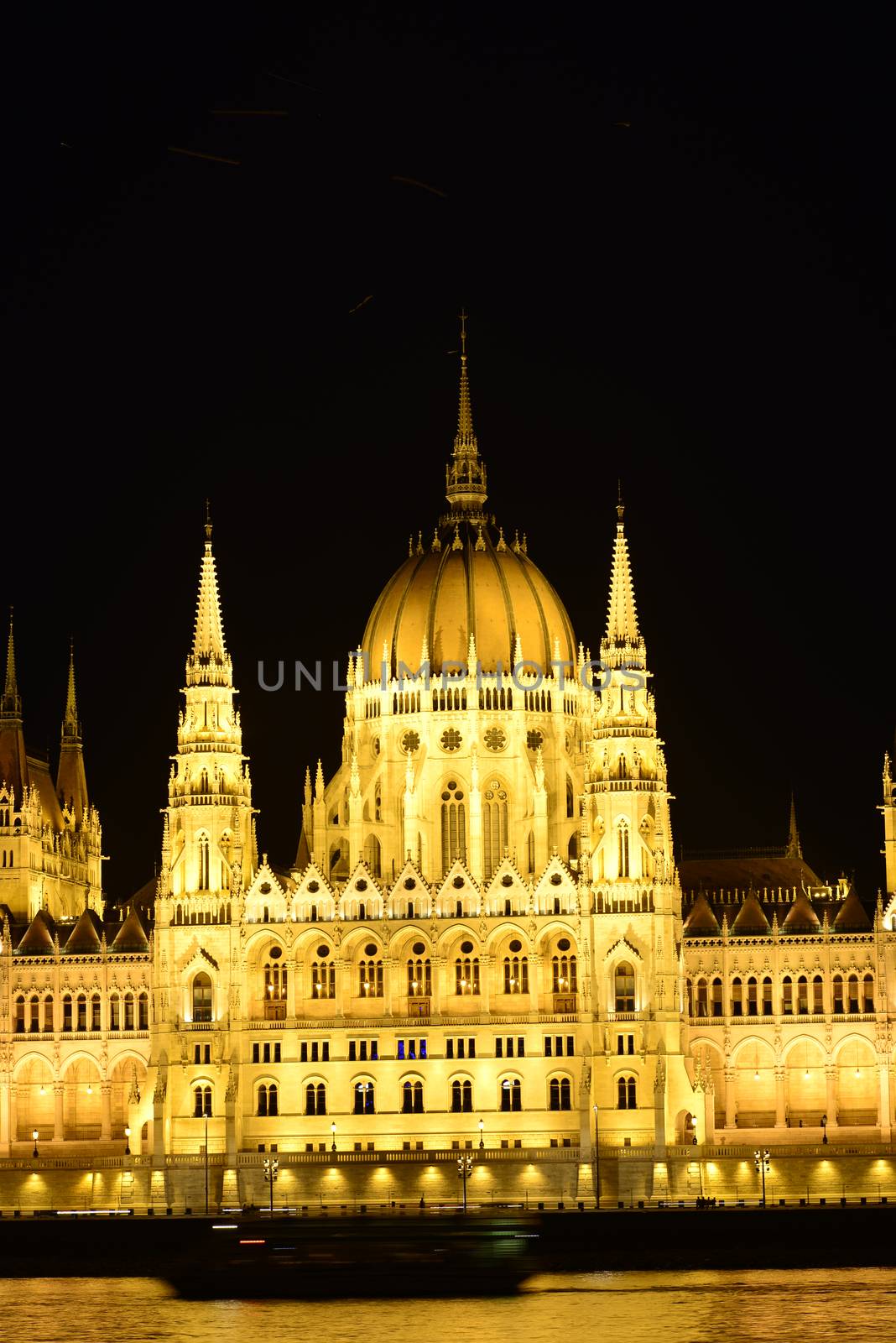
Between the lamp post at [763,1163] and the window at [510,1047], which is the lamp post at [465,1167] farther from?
the lamp post at [763,1163]

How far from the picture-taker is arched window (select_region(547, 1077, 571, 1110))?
198625 mm

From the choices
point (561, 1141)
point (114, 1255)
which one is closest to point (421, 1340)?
point (114, 1255)

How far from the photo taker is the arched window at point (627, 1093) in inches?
7781

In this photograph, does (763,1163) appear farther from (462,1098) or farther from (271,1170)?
(271,1170)

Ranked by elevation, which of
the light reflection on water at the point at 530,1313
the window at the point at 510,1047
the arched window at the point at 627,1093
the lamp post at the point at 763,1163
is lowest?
the light reflection on water at the point at 530,1313

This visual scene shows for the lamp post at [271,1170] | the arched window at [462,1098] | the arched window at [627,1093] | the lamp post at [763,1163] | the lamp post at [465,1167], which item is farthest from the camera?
the arched window at [462,1098]

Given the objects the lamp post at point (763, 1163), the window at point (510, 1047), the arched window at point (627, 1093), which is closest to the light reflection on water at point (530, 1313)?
the lamp post at point (763, 1163)

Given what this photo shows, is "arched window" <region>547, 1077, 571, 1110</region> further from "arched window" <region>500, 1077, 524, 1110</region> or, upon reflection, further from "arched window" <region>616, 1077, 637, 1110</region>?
"arched window" <region>616, 1077, 637, 1110</region>

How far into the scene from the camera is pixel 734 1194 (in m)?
191

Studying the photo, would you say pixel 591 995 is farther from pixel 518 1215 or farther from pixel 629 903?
pixel 518 1215

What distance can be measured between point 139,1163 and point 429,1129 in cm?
1434

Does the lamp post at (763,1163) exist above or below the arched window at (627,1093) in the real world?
below

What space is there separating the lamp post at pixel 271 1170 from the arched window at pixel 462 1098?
9.75 m

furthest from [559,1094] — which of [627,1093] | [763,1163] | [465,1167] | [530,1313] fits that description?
[530,1313]
